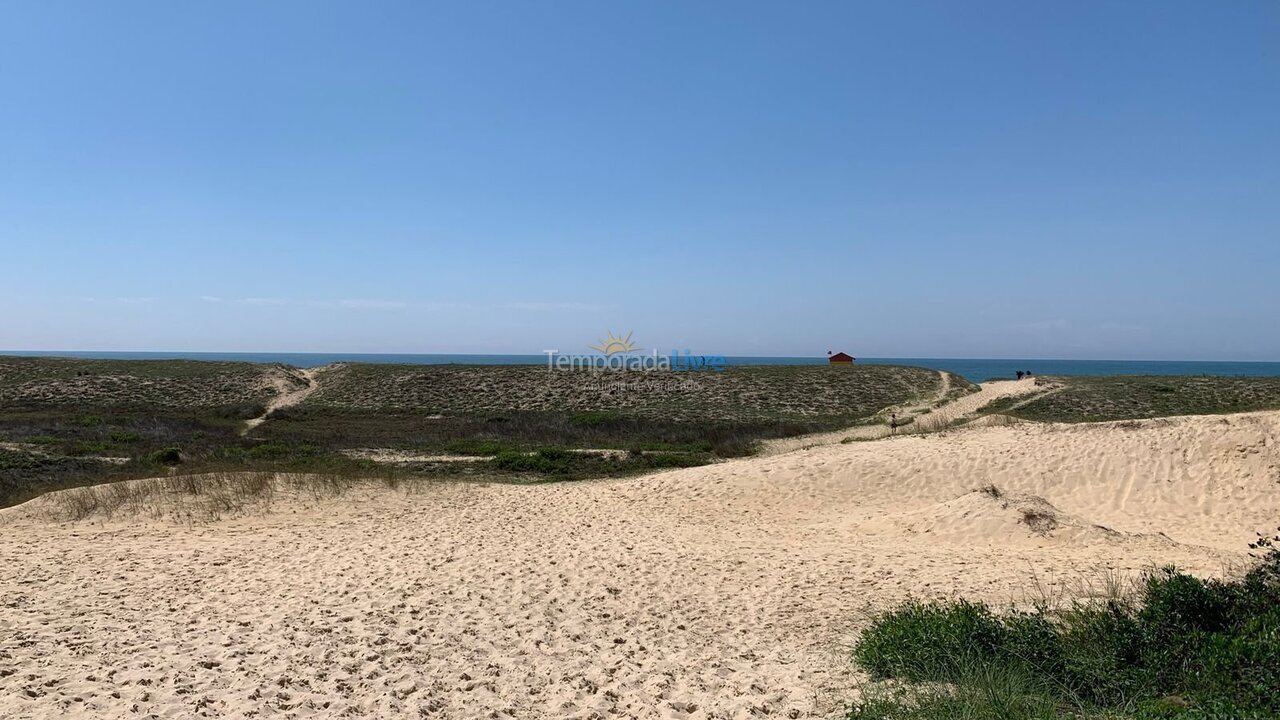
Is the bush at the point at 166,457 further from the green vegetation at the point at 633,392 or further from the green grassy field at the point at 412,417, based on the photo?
the green vegetation at the point at 633,392

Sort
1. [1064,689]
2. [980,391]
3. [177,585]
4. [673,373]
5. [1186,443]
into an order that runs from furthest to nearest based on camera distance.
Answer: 1. [673,373]
2. [980,391]
3. [1186,443]
4. [177,585]
5. [1064,689]

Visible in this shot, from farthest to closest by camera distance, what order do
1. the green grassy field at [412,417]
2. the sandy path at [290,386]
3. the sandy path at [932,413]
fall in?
1. the sandy path at [290,386]
2. the sandy path at [932,413]
3. the green grassy field at [412,417]

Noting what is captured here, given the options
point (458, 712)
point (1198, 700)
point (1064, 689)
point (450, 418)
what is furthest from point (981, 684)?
point (450, 418)

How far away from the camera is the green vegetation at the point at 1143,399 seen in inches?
1136

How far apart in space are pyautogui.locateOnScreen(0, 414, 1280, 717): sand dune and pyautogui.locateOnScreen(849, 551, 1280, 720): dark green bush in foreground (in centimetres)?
65

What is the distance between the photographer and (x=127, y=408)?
36.3 meters

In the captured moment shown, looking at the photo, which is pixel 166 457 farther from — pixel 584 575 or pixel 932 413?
pixel 932 413

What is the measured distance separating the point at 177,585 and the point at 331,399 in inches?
1437

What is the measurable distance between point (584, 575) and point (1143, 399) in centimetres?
3395

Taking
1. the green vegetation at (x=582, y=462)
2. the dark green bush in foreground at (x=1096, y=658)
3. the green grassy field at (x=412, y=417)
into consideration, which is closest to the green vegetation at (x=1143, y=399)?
the green grassy field at (x=412, y=417)

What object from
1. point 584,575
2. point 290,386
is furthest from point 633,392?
point 584,575

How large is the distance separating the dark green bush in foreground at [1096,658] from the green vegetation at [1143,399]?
2497 cm

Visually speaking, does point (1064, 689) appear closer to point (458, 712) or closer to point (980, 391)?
point (458, 712)

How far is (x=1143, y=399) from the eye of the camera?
32.0 metres
